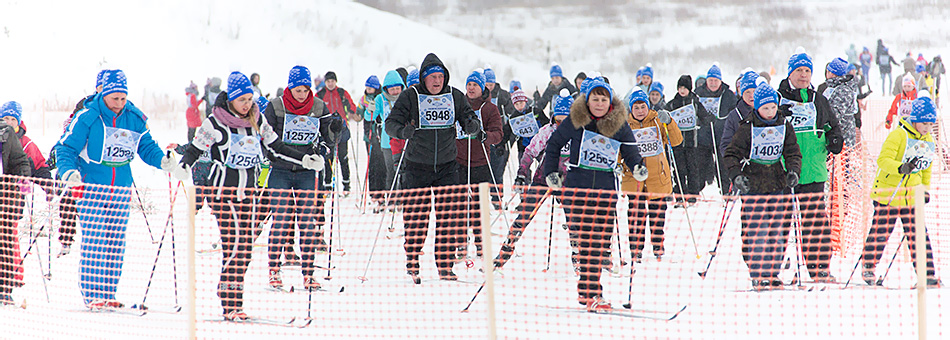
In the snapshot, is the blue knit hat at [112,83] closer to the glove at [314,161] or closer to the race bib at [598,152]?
the glove at [314,161]

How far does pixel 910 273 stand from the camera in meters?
6.78

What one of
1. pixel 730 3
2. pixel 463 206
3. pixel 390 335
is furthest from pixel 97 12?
pixel 390 335

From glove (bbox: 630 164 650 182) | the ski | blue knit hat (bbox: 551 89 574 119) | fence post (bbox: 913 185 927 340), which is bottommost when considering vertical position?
the ski

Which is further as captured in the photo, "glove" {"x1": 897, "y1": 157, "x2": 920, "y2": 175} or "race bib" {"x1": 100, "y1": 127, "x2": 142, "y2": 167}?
"glove" {"x1": 897, "y1": 157, "x2": 920, "y2": 175}

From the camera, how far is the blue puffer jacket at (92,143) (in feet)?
18.2

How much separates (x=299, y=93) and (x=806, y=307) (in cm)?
384

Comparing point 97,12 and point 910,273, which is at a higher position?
point 97,12

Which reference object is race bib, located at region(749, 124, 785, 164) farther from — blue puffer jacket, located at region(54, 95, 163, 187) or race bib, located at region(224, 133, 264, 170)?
blue puffer jacket, located at region(54, 95, 163, 187)

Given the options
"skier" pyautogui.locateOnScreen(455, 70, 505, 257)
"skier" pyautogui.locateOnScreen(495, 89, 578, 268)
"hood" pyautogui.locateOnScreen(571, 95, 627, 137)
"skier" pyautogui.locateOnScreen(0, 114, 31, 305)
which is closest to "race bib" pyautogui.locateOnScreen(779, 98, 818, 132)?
"hood" pyautogui.locateOnScreen(571, 95, 627, 137)

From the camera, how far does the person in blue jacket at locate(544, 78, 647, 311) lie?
5.55 metres

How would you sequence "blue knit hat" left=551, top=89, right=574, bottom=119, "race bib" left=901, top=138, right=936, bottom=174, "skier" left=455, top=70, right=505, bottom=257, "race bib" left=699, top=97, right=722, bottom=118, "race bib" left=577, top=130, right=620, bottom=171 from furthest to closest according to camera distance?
"race bib" left=699, top=97, right=722, bottom=118 → "blue knit hat" left=551, top=89, right=574, bottom=119 → "skier" left=455, top=70, right=505, bottom=257 → "race bib" left=901, top=138, right=936, bottom=174 → "race bib" left=577, top=130, right=620, bottom=171

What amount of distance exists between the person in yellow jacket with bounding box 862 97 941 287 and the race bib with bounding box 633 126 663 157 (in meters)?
1.79

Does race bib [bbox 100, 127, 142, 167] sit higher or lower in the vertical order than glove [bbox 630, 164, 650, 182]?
higher

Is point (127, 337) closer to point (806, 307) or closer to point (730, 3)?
point (806, 307)
